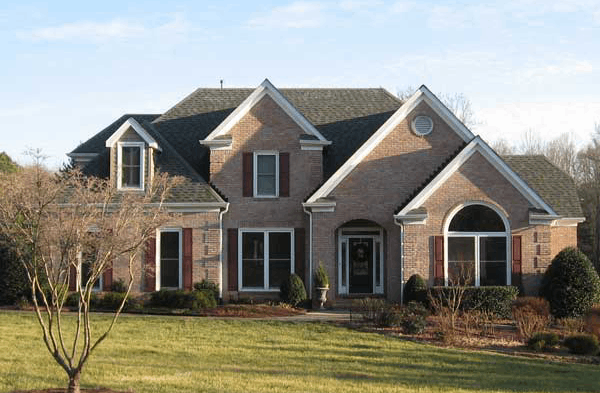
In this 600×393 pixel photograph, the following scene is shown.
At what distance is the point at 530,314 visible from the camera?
21.5 m

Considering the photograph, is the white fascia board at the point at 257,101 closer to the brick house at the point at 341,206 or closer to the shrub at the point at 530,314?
the brick house at the point at 341,206

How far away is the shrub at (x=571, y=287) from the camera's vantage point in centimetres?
2448

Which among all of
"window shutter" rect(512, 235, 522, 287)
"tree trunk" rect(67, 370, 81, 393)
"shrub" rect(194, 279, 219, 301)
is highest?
"window shutter" rect(512, 235, 522, 287)

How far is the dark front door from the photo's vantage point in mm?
29266

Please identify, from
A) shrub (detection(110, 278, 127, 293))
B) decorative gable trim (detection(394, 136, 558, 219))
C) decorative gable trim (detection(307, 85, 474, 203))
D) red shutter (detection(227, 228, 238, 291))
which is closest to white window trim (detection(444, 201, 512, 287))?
decorative gable trim (detection(394, 136, 558, 219))

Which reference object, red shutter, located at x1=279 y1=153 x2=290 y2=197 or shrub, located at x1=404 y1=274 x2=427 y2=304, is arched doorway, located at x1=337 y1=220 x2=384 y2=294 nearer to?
red shutter, located at x1=279 y1=153 x2=290 y2=197

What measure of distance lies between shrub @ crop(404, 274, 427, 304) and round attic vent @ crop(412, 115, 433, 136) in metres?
5.58

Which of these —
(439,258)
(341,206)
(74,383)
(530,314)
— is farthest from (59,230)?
(439,258)

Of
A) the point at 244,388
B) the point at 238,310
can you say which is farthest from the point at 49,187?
the point at 238,310

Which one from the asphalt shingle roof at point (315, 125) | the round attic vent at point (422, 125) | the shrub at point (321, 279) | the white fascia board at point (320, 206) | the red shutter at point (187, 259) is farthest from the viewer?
the asphalt shingle roof at point (315, 125)

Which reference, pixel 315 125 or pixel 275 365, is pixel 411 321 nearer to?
pixel 275 365

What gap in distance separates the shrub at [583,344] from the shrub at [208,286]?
12.7m

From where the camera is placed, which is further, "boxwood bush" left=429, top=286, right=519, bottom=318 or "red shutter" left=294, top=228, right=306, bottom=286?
"red shutter" left=294, top=228, right=306, bottom=286

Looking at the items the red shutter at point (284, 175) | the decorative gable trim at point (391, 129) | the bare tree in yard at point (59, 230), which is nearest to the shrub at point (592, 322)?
the decorative gable trim at point (391, 129)
